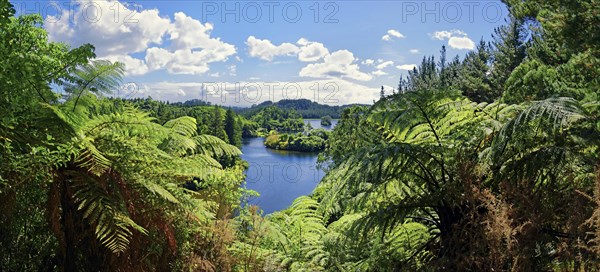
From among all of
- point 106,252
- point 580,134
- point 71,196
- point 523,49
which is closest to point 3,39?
point 71,196

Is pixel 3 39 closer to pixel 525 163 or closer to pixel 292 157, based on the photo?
pixel 525 163

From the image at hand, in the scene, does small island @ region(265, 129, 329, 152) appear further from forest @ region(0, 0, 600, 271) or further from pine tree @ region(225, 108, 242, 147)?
forest @ region(0, 0, 600, 271)

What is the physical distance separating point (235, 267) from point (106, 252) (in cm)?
130

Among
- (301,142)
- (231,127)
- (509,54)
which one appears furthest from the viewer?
(301,142)

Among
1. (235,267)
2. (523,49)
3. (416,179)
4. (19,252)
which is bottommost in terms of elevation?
(235,267)

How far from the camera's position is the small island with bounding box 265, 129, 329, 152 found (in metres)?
56.1

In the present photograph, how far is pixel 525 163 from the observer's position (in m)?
2.58

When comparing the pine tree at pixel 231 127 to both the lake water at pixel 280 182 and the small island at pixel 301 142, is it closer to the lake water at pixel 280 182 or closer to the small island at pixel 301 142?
the small island at pixel 301 142

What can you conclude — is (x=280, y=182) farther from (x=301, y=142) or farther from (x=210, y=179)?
(x=210, y=179)

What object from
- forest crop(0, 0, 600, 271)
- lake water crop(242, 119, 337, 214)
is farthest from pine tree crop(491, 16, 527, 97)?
forest crop(0, 0, 600, 271)

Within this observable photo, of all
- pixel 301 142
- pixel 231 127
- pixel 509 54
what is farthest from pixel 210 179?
pixel 301 142

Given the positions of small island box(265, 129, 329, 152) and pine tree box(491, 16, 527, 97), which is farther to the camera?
small island box(265, 129, 329, 152)

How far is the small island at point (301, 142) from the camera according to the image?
5612 centimetres

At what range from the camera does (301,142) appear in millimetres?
57375
